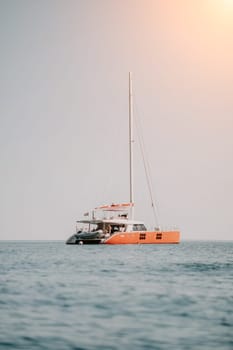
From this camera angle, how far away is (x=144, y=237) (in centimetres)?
8162

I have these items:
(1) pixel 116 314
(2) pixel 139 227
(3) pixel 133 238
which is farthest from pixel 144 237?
(1) pixel 116 314

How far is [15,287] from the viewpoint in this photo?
22.4m

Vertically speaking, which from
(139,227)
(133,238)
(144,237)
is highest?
(139,227)

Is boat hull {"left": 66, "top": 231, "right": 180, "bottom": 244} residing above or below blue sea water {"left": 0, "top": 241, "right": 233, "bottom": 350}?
above

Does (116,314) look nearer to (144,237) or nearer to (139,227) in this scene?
(144,237)

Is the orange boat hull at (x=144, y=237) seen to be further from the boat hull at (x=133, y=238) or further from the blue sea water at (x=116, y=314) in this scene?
the blue sea water at (x=116, y=314)

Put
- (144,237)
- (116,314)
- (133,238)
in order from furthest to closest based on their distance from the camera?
1. (144,237)
2. (133,238)
3. (116,314)

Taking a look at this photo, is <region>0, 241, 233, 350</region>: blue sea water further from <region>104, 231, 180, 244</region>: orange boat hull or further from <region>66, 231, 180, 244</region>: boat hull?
<region>66, 231, 180, 244</region>: boat hull

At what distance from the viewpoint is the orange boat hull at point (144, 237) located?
78.1m

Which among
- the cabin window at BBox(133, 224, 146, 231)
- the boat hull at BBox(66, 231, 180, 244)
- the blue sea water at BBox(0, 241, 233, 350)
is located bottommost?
the blue sea water at BBox(0, 241, 233, 350)

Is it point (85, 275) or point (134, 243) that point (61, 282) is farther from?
point (134, 243)

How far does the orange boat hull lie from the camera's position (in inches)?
3076

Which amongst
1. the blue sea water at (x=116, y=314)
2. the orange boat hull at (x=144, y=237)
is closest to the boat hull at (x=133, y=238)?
the orange boat hull at (x=144, y=237)

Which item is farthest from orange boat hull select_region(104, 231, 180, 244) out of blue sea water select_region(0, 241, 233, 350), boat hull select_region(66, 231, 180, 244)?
blue sea water select_region(0, 241, 233, 350)
